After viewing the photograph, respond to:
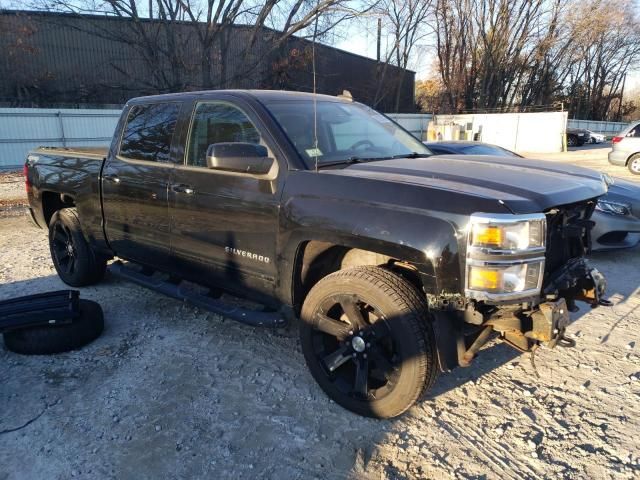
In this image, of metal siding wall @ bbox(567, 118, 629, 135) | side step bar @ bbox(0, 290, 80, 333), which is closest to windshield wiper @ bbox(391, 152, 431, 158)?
side step bar @ bbox(0, 290, 80, 333)

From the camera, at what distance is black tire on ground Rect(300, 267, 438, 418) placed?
8.76 ft

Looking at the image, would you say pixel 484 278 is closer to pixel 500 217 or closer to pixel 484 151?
pixel 500 217

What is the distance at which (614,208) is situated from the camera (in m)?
5.89

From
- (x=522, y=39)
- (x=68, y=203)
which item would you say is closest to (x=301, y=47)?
(x=522, y=39)

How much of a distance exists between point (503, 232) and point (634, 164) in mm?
14742

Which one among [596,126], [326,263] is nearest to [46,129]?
[326,263]

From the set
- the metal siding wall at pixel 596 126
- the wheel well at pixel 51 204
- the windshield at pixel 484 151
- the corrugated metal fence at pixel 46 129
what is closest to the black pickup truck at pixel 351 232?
the wheel well at pixel 51 204

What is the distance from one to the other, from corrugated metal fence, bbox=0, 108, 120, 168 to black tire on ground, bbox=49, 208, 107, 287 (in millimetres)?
12894

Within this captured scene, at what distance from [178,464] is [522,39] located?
42.1 m

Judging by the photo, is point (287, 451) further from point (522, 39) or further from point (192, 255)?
point (522, 39)

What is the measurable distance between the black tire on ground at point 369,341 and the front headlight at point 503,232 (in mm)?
533

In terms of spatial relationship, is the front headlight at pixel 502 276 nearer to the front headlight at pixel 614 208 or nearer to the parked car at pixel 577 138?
the front headlight at pixel 614 208

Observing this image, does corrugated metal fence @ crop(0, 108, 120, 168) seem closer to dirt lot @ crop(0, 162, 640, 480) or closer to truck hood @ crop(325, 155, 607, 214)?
dirt lot @ crop(0, 162, 640, 480)

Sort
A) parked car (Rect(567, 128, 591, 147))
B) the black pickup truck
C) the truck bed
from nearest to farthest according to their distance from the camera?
the black pickup truck
the truck bed
parked car (Rect(567, 128, 591, 147))
